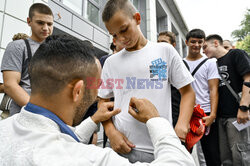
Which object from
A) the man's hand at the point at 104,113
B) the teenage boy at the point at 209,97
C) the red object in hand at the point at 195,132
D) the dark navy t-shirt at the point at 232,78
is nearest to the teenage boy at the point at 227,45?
the dark navy t-shirt at the point at 232,78

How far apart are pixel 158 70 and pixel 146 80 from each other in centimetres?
11

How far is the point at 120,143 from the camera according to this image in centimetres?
117

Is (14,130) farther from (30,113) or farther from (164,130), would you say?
(164,130)

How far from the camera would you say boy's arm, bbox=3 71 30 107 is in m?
1.65

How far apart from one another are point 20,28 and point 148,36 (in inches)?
266

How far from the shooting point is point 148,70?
1.26 meters

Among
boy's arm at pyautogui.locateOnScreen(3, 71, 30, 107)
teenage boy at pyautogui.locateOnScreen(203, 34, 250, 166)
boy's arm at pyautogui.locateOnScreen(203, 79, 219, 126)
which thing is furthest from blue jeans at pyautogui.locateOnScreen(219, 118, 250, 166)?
boy's arm at pyautogui.locateOnScreen(3, 71, 30, 107)

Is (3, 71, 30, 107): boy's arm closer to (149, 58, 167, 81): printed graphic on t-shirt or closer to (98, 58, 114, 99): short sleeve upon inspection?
(98, 58, 114, 99): short sleeve

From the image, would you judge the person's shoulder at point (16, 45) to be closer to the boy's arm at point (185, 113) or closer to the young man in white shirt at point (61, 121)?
the young man in white shirt at point (61, 121)

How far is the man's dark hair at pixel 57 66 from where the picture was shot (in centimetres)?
81

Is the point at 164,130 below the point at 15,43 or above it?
below

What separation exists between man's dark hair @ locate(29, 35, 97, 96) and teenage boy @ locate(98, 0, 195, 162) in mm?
458

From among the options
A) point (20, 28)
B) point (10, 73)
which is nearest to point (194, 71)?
point (10, 73)

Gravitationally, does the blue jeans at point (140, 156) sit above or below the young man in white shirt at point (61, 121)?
below
